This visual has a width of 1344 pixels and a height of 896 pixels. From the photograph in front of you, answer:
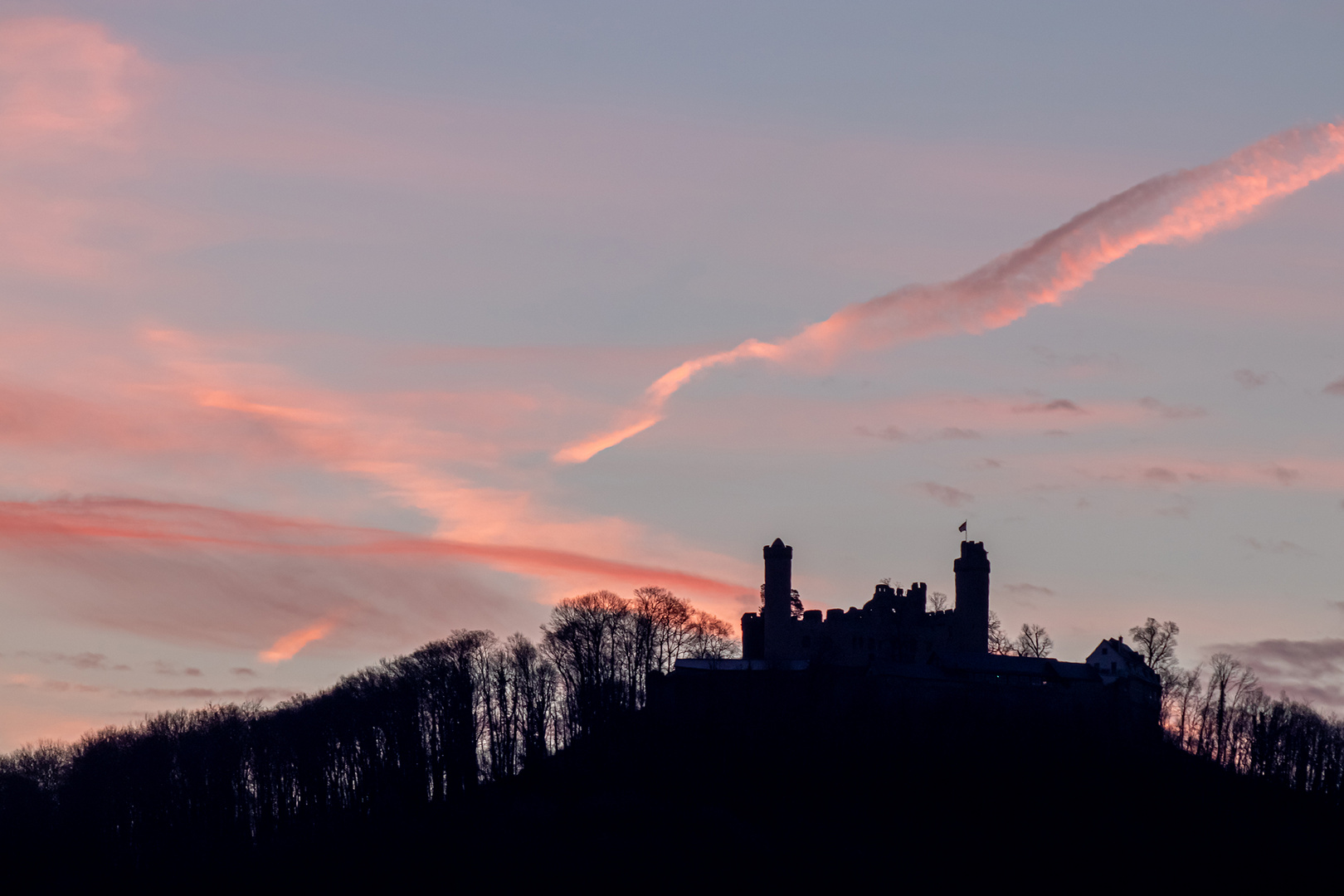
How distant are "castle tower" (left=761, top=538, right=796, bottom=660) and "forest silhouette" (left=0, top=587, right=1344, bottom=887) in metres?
3.67

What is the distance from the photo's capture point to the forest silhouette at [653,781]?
104312 millimetres

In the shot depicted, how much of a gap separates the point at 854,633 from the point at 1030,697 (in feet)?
41.6

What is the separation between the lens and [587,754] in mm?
117312

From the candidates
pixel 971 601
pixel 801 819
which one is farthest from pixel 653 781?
pixel 971 601

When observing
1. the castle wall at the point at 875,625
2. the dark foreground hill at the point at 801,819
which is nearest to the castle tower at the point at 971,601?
the castle wall at the point at 875,625

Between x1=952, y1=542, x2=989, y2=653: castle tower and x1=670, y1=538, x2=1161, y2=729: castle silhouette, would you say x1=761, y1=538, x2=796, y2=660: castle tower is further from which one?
x1=952, y1=542, x2=989, y2=653: castle tower

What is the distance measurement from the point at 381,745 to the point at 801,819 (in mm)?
33891

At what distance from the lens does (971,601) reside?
124062 mm

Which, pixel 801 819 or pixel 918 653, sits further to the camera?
pixel 918 653

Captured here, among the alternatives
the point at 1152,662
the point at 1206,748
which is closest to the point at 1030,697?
the point at 1206,748

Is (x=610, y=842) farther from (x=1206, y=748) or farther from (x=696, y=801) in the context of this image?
(x=1206, y=748)

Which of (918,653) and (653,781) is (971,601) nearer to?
(918,653)

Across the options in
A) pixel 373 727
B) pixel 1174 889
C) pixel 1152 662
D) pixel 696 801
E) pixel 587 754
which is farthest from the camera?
→ pixel 1152 662

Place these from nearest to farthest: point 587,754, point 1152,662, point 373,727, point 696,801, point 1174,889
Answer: point 1174,889 → point 696,801 → point 587,754 → point 373,727 → point 1152,662
